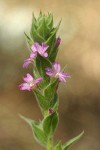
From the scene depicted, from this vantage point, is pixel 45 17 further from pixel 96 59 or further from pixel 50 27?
pixel 96 59

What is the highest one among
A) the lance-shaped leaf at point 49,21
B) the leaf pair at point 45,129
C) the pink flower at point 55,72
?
the lance-shaped leaf at point 49,21

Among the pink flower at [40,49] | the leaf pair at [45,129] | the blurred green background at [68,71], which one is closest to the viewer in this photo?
the pink flower at [40,49]

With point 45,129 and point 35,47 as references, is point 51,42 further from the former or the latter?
point 45,129

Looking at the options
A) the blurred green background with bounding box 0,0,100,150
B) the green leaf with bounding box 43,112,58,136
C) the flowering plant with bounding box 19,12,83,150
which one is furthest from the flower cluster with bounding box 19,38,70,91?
the blurred green background with bounding box 0,0,100,150

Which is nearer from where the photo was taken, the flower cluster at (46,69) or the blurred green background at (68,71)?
the flower cluster at (46,69)

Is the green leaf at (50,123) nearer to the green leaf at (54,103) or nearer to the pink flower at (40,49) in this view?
the green leaf at (54,103)

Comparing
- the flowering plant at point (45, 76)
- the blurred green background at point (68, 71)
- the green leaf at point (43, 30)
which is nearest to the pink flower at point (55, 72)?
the flowering plant at point (45, 76)

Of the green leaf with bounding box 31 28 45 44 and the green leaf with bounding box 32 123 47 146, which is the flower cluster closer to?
the green leaf with bounding box 31 28 45 44

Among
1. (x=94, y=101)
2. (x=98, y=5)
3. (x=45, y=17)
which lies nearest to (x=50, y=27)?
(x=45, y=17)
